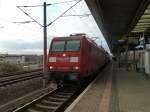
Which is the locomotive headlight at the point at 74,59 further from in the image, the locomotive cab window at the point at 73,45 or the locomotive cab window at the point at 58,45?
the locomotive cab window at the point at 58,45

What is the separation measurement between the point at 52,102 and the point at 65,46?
471 centimetres

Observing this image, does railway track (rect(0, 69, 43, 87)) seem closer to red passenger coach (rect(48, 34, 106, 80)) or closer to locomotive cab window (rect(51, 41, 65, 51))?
red passenger coach (rect(48, 34, 106, 80))

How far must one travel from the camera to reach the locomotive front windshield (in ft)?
55.3

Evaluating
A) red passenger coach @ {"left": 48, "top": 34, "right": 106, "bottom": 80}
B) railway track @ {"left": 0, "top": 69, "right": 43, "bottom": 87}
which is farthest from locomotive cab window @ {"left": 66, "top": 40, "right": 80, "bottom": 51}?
railway track @ {"left": 0, "top": 69, "right": 43, "bottom": 87}

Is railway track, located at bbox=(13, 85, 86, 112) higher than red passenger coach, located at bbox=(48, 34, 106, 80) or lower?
lower

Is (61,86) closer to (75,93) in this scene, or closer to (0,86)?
(75,93)

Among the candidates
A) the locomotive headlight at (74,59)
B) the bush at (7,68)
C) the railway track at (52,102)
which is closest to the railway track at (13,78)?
the railway track at (52,102)

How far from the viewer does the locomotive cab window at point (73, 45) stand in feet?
55.1

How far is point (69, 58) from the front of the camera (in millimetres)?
16703

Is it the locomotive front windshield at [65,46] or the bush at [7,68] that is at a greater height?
the locomotive front windshield at [65,46]

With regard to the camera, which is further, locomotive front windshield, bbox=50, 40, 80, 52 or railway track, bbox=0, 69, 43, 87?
railway track, bbox=0, 69, 43, 87

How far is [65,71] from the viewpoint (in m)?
16.6

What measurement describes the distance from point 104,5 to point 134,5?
1911mm

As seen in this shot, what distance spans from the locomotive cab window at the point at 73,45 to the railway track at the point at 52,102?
88.9 inches
